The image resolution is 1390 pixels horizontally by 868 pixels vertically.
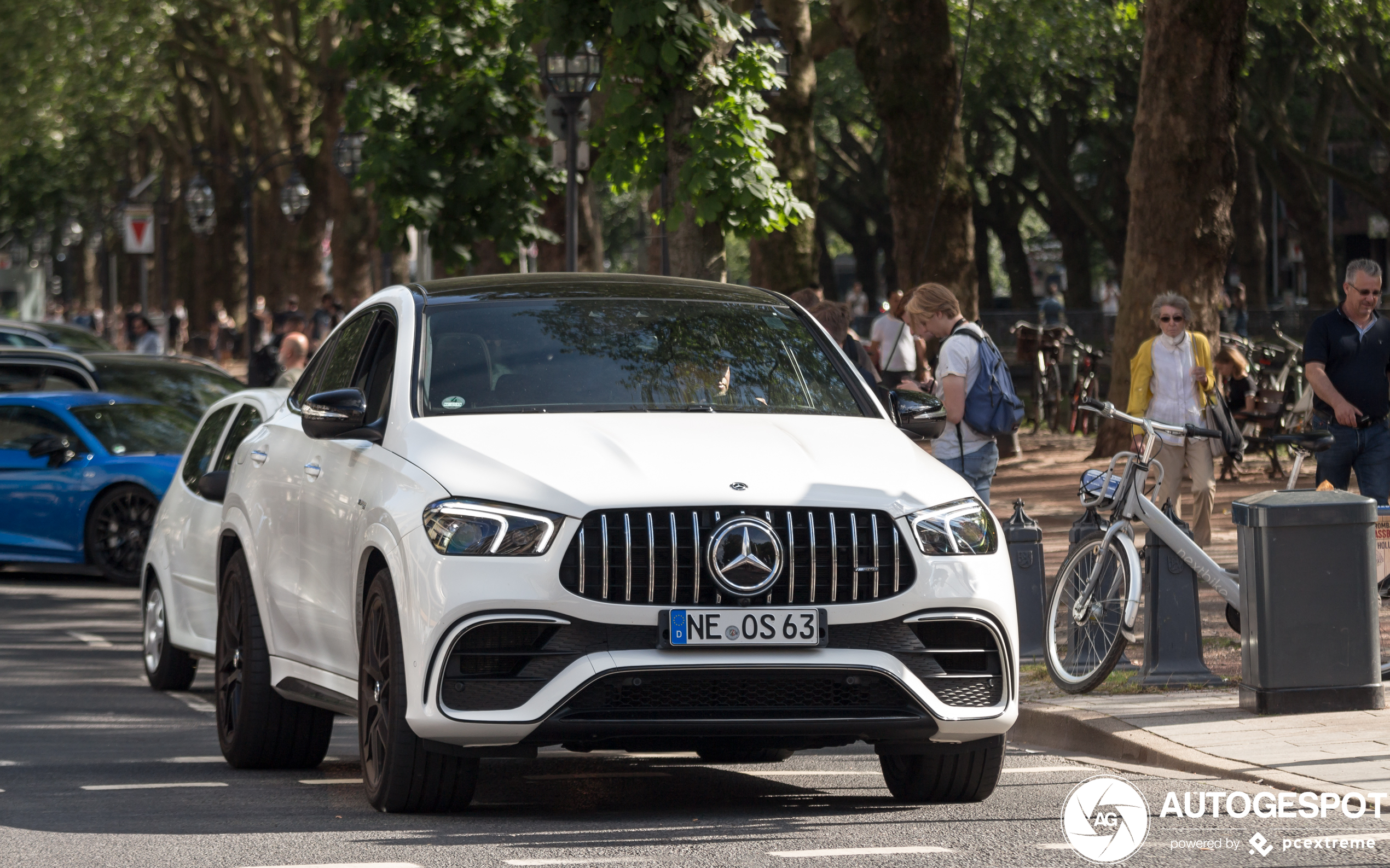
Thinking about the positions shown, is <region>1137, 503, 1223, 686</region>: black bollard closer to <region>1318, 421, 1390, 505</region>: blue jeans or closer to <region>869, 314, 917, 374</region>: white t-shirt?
<region>1318, 421, 1390, 505</region>: blue jeans

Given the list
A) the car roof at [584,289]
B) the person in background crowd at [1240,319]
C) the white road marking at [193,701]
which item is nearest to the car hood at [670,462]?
the car roof at [584,289]

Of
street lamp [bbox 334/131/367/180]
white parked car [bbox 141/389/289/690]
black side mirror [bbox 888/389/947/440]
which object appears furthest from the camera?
street lamp [bbox 334/131/367/180]

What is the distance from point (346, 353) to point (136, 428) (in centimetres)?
971

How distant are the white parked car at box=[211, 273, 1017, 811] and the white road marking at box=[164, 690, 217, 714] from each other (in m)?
3.44

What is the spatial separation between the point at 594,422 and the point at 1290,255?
56739 mm

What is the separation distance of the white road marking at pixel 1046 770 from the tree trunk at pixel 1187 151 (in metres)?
12.5

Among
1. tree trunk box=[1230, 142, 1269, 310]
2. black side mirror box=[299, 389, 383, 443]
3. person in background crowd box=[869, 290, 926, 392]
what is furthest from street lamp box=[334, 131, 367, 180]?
black side mirror box=[299, 389, 383, 443]

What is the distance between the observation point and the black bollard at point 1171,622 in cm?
988

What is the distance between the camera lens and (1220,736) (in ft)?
27.8

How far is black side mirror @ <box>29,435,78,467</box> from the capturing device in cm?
1717

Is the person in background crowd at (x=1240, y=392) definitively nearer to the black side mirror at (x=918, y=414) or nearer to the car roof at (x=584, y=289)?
the car roof at (x=584, y=289)

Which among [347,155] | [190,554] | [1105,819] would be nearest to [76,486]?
[190,554]

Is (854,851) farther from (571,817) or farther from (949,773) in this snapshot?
(571,817)

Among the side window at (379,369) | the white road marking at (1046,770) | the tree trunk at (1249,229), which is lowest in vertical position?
the white road marking at (1046,770)
